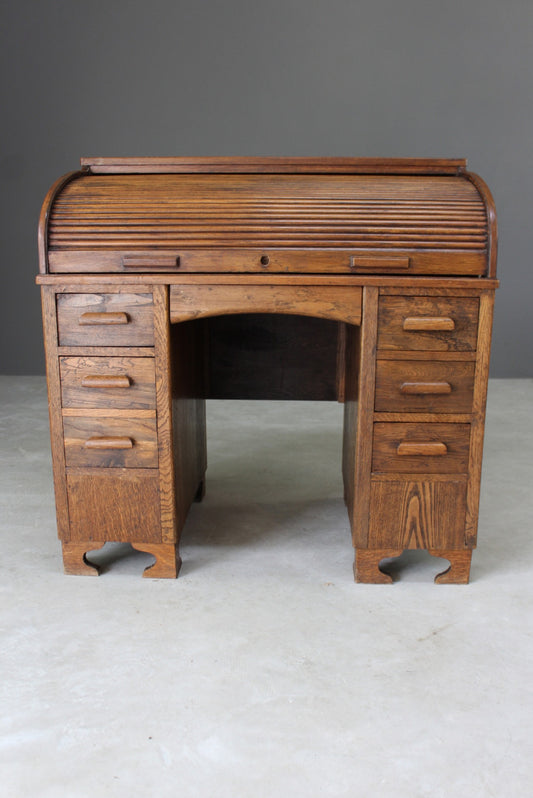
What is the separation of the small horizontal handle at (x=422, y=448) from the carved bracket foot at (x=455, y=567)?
1.11 feet

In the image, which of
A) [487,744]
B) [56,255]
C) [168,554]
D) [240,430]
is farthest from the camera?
[240,430]

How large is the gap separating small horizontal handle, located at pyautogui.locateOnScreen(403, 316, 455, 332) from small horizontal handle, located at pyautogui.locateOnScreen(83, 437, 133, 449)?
Answer: 37.3 inches

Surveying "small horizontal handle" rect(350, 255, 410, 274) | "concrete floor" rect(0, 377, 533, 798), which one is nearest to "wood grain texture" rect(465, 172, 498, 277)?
"small horizontal handle" rect(350, 255, 410, 274)

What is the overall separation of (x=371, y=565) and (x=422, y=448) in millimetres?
433

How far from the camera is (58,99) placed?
17.8ft

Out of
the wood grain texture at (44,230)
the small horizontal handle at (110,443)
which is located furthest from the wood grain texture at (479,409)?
the wood grain texture at (44,230)

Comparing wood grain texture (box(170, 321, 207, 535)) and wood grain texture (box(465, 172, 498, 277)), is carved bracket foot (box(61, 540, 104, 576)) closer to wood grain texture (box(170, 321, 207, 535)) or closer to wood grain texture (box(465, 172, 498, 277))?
wood grain texture (box(170, 321, 207, 535))

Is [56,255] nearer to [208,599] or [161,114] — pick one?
[208,599]

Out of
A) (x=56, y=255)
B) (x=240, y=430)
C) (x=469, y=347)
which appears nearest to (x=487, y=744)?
(x=469, y=347)

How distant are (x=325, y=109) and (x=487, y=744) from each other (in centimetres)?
490

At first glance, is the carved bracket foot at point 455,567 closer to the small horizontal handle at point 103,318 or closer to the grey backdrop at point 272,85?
the small horizontal handle at point 103,318

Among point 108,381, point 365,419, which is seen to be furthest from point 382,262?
point 108,381

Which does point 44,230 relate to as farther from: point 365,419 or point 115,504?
point 365,419

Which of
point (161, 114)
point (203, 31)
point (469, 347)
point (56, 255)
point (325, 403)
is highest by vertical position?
point (203, 31)
